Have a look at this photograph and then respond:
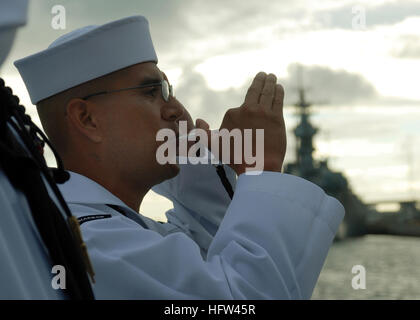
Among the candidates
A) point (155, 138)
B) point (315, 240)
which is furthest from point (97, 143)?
point (315, 240)

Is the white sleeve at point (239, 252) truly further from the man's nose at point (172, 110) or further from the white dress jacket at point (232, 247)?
the man's nose at point (172, 110)

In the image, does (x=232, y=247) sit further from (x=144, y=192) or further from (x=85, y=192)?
(x=144, y=192)

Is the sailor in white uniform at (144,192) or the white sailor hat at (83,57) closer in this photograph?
the sailor in white uniform at (144,192)

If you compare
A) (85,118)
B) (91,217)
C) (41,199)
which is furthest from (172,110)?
(41,199)

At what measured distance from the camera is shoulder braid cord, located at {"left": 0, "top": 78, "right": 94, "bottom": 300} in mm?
1168

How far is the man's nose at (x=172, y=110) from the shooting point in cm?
221

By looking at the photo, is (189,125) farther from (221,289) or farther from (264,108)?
(221,289)

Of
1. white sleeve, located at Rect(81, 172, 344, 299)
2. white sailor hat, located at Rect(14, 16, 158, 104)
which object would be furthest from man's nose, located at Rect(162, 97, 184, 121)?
white sleeve, located at Rect(81, 172, 344, 299)

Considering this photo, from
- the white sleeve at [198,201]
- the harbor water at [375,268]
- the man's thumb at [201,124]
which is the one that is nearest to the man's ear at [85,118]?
the man's thumb at [201,124]

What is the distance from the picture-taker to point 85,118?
7.09ft

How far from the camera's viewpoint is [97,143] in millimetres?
2139

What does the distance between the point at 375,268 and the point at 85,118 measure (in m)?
47.5

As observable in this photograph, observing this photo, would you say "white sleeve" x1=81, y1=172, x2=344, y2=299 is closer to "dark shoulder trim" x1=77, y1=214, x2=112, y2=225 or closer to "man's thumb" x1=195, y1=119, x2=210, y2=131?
"dark shoulder trim" x1=77, y1=214, x2=112, y2=225

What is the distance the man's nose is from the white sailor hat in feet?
0.73
